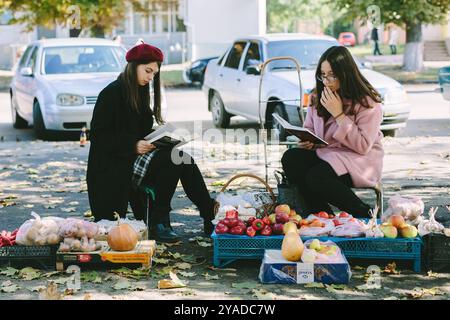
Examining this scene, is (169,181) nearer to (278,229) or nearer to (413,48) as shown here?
(278,229)

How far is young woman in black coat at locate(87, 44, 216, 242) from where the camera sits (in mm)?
6926

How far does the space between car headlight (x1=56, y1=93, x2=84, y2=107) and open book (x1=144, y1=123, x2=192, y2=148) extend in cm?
689

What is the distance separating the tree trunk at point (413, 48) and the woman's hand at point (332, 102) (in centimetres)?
2498

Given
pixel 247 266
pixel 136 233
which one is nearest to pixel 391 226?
pixel 247 266

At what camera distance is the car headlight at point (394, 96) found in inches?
526

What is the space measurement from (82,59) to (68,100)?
4.69 ft

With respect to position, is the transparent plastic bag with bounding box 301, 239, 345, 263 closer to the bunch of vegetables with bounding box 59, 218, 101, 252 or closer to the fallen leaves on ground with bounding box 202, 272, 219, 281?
the fallen leaves on ground with bounding box 202, 272, 219, 281

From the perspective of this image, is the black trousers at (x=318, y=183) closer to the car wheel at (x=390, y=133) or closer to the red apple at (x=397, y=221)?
the red apple at (x=397, y=221)

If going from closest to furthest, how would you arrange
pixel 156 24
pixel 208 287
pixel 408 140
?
1. pixel 208 287
2. pixel 408 140
3. pixel 156 24

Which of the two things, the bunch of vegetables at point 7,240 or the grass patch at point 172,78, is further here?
the grass patch at point 172,78

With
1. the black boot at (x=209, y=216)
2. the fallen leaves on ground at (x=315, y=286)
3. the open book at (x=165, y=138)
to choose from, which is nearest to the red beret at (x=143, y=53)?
the open book at (x=165, y=138)
